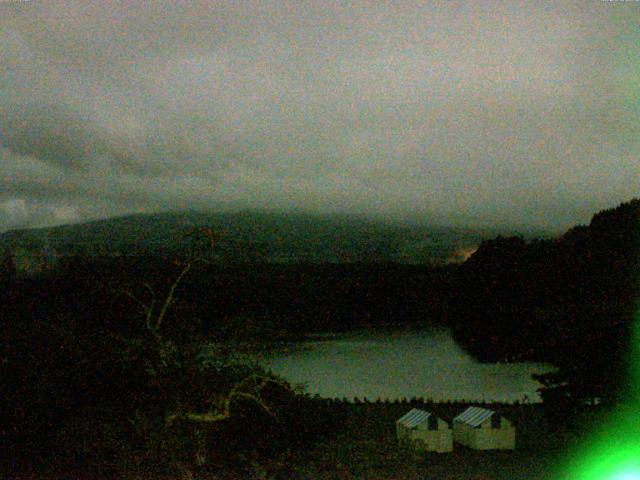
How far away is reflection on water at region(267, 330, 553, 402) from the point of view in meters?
27.9

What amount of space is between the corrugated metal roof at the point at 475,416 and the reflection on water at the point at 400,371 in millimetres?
8424

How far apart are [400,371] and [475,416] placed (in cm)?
1931

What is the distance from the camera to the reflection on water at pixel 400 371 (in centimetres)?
2788

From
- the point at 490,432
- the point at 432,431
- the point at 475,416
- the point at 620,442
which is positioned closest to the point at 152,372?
the point at 620,442

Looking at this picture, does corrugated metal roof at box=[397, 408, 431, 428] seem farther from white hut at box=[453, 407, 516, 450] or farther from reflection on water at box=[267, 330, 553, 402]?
reflection on water at box=[267, 330, 553, 402]

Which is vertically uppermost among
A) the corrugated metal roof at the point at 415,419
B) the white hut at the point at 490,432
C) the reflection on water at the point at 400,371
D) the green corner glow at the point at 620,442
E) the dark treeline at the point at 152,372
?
the dark treeline at the point at 152,372

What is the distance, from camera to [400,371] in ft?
111

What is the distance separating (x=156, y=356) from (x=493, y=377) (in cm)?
2675

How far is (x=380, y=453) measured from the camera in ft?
26.9

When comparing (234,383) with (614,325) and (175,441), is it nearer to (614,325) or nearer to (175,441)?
(175,441)

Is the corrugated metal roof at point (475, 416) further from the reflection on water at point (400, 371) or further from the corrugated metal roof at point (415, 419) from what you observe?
the reflection on water at point (400, 371)

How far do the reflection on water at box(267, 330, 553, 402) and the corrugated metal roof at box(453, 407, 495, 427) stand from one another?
842 cm

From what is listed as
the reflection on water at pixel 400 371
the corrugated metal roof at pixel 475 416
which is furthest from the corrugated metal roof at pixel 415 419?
the reflection on water at pixel 400 371

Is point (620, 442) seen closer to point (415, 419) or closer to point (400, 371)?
point (415, 419)
